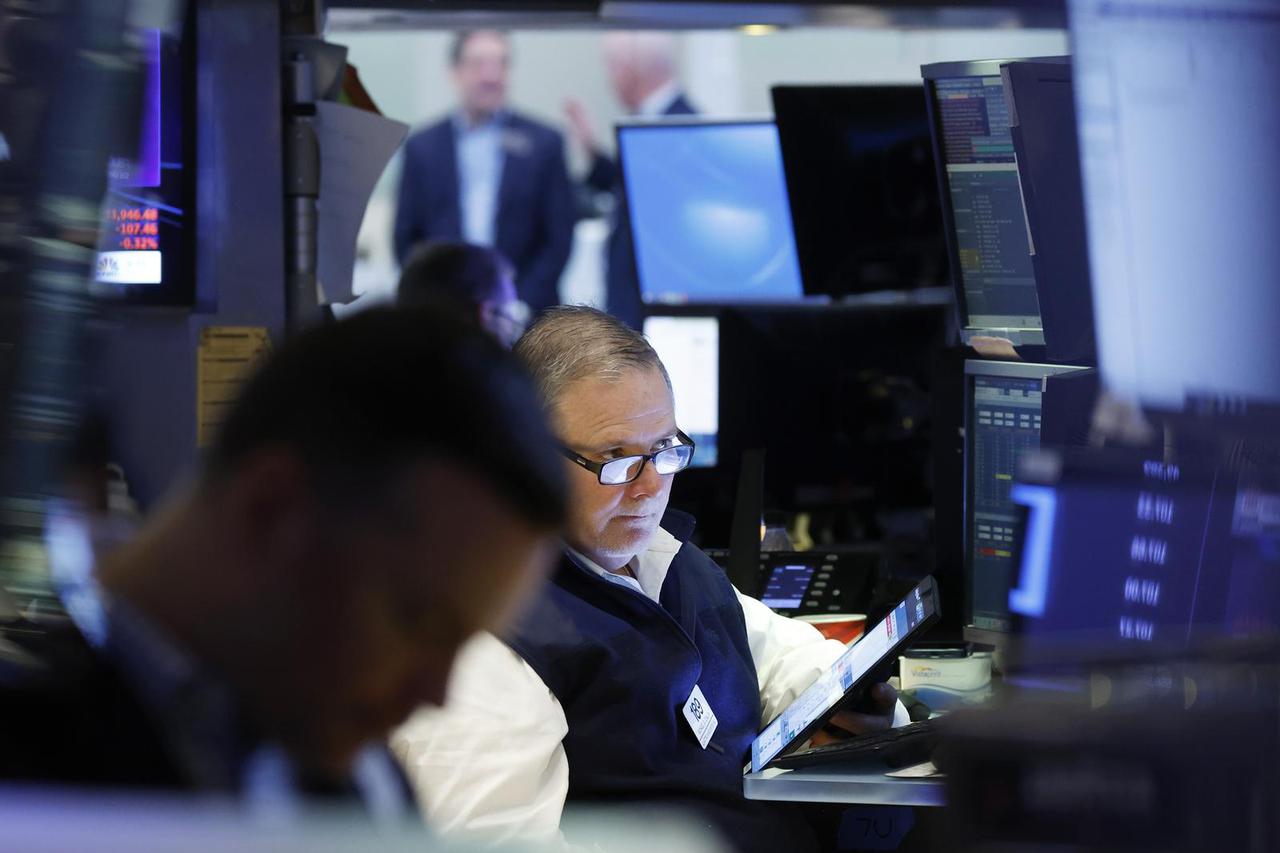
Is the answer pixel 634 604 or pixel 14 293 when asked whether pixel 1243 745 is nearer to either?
pixel 14 293

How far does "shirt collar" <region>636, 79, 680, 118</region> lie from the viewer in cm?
848

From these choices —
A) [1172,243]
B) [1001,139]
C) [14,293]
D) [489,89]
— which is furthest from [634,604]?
[489,89]

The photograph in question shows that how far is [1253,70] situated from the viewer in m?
0.91

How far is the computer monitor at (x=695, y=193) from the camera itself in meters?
5.08

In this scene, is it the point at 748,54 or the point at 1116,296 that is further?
the point at 748,54

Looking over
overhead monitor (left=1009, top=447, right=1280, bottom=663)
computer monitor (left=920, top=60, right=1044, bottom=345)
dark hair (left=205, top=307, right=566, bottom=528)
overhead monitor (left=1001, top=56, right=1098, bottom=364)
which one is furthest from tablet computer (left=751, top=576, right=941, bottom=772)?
dark hair (left=205, top=307, right=566, bottom=528)

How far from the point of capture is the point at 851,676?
230 centimetres

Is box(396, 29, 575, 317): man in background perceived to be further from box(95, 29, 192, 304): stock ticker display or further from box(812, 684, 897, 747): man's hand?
box(812, 684, 897, 747): man's hand

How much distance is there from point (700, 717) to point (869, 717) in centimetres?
30

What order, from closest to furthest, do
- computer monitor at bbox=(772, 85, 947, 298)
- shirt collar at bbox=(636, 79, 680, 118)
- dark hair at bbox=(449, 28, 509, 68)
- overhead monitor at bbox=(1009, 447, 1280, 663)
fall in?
overhead monitor at bbox=(1009, 447, 1280, 663) → computer monitor at bbox=(772, 85, 947, 298) → dark hair at bbox=(449, 28, 509, 68) → shirt collar at bbox=(636, 79, 680, 118)

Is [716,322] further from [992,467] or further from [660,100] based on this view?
[660,100]

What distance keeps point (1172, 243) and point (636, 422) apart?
1.34 metres

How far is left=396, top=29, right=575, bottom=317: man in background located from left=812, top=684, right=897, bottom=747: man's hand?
5305 millimetres

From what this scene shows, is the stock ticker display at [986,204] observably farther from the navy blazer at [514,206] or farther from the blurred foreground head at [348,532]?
the navy blazer at [514,206]
